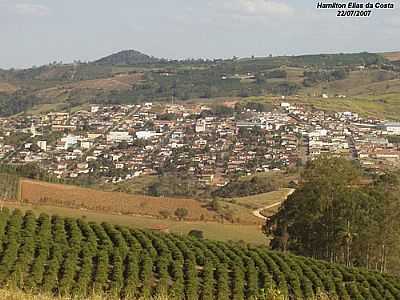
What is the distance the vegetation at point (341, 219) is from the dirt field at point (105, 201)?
12582 millimetres

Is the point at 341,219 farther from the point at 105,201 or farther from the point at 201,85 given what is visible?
the point at 201,85

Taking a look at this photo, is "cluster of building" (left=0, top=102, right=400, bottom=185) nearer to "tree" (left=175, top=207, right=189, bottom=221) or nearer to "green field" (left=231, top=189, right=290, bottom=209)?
"green field" (left=231, top=189, right=290, bottom=209)

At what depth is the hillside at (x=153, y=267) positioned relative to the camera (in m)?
17.6

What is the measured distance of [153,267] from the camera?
20594mm

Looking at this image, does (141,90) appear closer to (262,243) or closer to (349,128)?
(349,128)

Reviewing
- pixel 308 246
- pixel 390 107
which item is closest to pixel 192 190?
pixel 308 246

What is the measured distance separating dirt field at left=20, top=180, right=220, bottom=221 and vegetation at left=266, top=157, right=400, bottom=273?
495 inches

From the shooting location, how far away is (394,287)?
2178cm

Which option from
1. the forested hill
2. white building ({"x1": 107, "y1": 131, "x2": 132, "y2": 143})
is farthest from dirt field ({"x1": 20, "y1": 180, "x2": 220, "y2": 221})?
the forested hill

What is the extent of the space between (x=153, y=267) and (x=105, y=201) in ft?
80.0

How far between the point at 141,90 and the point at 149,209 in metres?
96.7

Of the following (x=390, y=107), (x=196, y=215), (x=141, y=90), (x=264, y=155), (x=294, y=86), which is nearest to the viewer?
(x=196, y=215)

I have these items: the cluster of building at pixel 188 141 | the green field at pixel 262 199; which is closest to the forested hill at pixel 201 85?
the cluster of building at pixel 188 141

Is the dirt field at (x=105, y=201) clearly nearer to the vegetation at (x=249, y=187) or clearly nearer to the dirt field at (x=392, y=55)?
the vegetation at (x=249, y=187)
